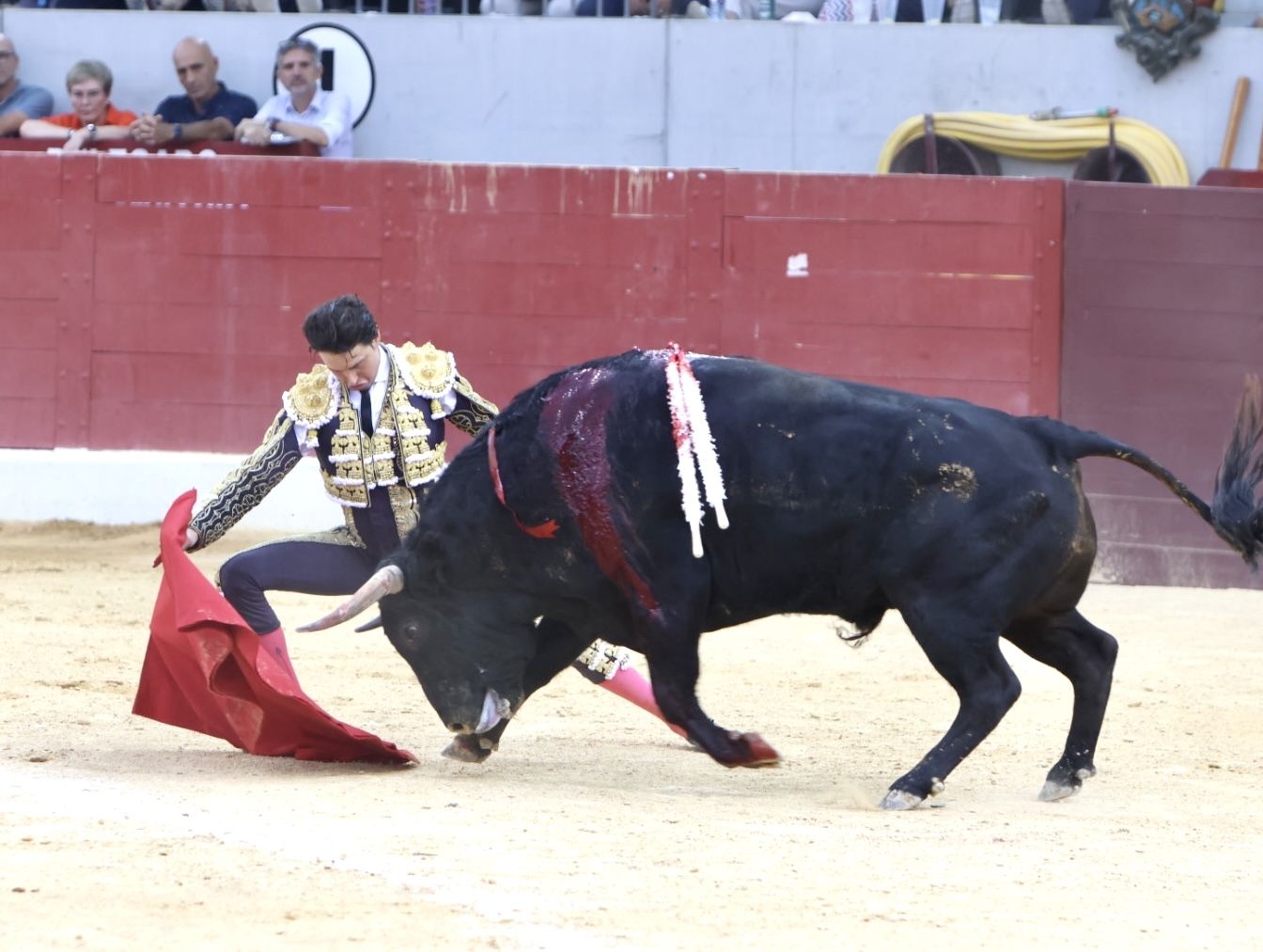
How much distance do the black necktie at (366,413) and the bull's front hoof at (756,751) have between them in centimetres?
105

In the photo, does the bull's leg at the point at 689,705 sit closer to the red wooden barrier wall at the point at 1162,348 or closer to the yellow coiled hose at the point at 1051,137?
the red wooden barrier wall at the point at 1162,348

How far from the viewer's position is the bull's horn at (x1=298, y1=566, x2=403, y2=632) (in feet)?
13.3

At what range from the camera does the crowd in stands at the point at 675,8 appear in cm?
895

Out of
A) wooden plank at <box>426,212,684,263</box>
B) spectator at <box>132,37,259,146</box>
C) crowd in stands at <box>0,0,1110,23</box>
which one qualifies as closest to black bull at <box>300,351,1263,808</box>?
wooden plank at <box>426,212,684,263</box>

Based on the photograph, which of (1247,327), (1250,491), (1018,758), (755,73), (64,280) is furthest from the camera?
(755,73)

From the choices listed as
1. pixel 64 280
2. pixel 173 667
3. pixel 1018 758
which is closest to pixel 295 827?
pixel 173 667

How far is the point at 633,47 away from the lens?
902 cm

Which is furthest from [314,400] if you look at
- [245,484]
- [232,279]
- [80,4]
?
[80,4]

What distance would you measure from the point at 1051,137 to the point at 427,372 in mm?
5159

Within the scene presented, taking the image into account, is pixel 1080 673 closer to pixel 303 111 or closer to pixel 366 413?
pixel 366 413

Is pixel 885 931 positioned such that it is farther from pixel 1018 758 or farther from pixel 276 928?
pixel 1018 758

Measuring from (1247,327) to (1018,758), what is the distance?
3.32 meters

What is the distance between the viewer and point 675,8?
30.4ft

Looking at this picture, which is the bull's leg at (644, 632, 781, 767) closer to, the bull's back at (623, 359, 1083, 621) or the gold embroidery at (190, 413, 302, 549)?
the bull's back at (623, 359, 1083, 621)
